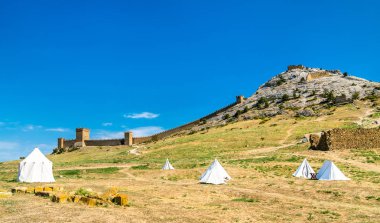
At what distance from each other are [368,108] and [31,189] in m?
64.8

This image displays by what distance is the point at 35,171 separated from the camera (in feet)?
95.0

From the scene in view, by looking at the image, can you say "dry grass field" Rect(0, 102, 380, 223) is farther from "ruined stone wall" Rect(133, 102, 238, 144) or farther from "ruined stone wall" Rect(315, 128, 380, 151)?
"ruined stone wall" Rect(133, 102, 238, 144)

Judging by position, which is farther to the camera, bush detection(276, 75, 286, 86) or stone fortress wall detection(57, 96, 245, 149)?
bush detection(276, 75, 286, 86)

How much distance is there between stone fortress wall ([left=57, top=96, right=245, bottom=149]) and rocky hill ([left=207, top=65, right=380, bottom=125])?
332cm

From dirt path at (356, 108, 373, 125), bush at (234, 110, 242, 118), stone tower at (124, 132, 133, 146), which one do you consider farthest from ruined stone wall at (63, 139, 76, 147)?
dirt path at (356, 108, 373, 125)

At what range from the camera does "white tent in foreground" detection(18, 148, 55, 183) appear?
28.6 metres

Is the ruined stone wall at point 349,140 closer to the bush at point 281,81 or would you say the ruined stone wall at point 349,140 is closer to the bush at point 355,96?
the bush at point 355,96

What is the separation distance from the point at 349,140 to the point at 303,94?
53.3 metres

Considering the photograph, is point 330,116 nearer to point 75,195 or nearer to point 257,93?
point 257,93

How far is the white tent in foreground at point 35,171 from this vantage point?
93.9ft

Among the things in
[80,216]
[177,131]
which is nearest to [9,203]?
[80,216]

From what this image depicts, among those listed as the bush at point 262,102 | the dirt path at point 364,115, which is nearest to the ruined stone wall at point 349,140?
the dirt path at point 364,115

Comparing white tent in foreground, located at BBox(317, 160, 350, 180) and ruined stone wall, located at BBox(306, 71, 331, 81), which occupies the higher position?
ruined stone wall, located at BBox(306, 71, 331, 81)

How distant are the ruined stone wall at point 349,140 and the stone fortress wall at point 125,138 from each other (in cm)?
5412
